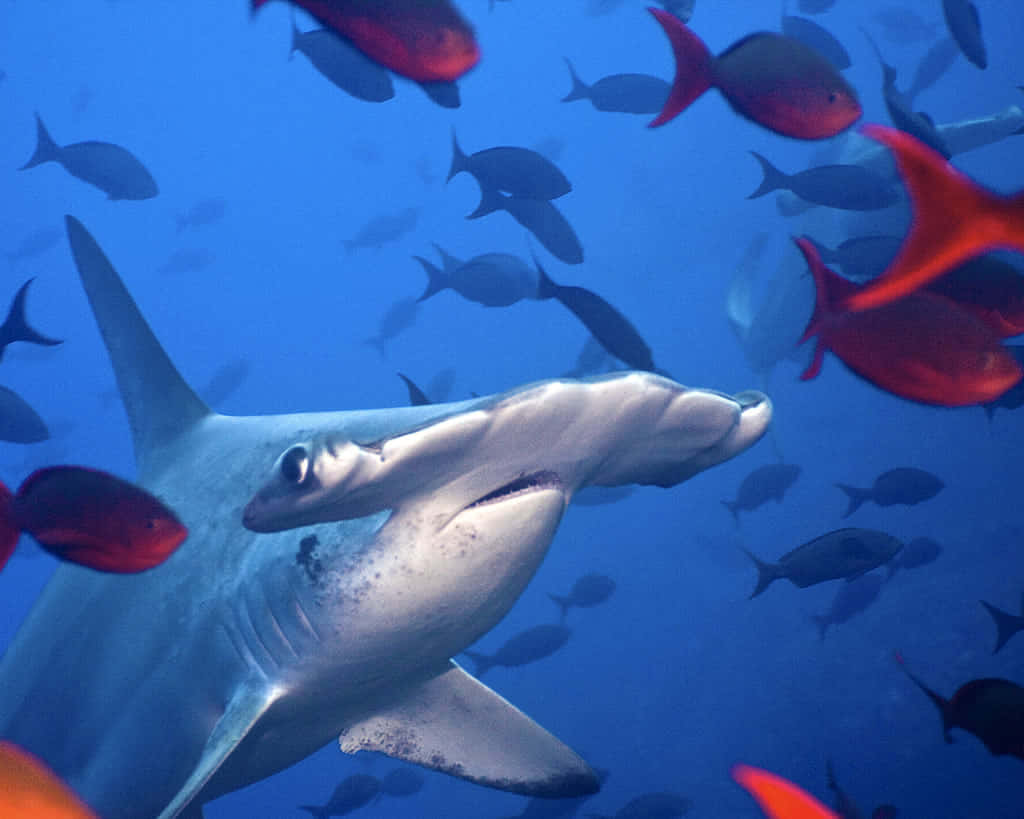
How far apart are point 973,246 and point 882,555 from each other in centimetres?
348

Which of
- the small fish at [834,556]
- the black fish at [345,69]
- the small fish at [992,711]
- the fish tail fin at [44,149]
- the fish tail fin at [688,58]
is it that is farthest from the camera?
the fish tail fin at [44,149]

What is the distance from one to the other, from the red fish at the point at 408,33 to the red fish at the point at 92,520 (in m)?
1.25

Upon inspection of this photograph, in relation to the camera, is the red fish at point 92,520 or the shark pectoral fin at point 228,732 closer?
the red fish at point 92,520

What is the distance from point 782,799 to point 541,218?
4.16 m

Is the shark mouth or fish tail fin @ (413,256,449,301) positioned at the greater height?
the shark mouth

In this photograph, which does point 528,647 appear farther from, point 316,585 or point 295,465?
point 295,465

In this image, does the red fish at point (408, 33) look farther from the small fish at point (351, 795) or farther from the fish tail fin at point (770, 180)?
the small fish at point (351, 795)

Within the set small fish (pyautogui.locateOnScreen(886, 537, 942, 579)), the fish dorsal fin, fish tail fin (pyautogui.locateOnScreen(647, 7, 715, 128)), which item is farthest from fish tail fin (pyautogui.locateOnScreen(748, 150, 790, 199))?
small fish (pyautogui.locateOnScreen(886, 537, 942, 579))

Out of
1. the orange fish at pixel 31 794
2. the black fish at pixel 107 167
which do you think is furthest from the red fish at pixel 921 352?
the black fish at pixel 107 167

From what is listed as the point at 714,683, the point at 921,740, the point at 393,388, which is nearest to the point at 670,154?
the point at 393,388

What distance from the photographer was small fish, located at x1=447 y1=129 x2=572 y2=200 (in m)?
4.44

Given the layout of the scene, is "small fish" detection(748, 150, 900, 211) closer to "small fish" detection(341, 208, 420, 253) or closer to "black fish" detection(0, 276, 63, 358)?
"black fish" detection(0, 276, 63, 358)

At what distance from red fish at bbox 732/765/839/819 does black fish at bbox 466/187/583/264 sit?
4.04 meters

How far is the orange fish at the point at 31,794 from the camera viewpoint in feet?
2.88
